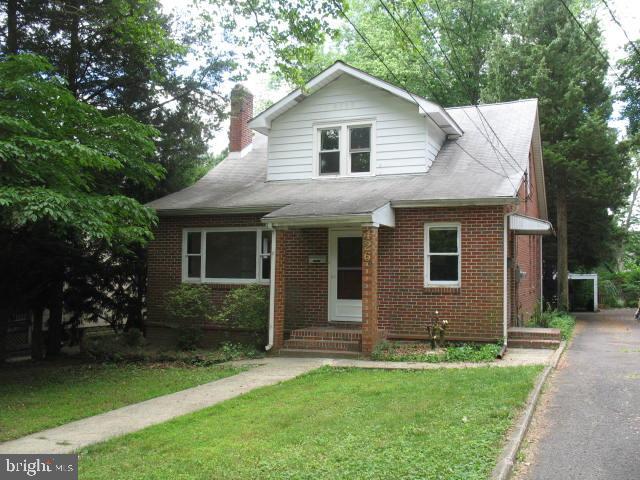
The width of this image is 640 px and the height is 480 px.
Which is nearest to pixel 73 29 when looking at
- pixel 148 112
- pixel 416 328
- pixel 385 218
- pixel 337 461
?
pixel 148 112

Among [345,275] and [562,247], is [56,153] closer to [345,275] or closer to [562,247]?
[345,275]

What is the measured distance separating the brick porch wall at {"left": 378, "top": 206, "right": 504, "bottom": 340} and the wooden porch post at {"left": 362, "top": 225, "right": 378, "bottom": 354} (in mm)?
1058

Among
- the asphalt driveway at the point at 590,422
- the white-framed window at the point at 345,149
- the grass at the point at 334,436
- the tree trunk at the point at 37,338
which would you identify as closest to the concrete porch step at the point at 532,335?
the asphalt driveway at the point at 590,422

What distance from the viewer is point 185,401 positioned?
8.25 meters

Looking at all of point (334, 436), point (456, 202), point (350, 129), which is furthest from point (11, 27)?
point (334, 436)

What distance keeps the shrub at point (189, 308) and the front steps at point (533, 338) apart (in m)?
6.82

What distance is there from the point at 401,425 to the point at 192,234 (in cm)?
1000

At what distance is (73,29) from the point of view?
14469mm

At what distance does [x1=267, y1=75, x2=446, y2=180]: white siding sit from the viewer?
1428 cm

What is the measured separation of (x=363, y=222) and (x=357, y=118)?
13.9ft

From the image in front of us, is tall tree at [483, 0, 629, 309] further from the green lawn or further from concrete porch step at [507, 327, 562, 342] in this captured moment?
the green lawn

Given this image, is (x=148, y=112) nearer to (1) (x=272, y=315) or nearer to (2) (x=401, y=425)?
(1) (x=272, y=315)

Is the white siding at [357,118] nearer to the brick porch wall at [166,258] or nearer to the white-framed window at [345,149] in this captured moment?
the white-framed window at [345,149]

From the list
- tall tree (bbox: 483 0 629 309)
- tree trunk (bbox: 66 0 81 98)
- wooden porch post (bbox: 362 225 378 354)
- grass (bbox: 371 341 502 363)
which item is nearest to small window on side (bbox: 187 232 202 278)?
tree trunk (bbox: 66 0 81 98)
